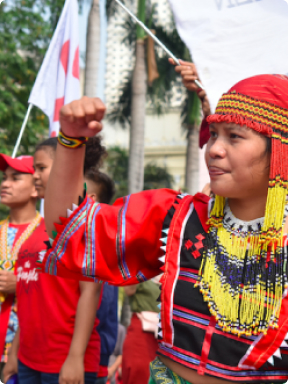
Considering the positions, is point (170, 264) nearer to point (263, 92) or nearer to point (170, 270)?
point (170, 270)

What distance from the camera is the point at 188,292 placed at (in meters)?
1.58

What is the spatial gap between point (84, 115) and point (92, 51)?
1055 cm

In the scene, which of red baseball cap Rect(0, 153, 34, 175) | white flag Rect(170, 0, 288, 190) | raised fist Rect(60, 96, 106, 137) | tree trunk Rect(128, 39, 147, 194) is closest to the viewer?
raised fist Rect(60, 96, 106, 137)

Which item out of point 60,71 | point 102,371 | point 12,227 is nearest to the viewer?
point 102,371

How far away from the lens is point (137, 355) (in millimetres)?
3918

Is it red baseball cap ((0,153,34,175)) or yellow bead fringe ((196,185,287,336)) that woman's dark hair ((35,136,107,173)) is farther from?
yellow bead fringe ((196,185,287,336))

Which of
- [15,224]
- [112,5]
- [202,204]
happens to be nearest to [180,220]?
[202,204]

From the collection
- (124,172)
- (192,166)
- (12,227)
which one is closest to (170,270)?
(12,227)

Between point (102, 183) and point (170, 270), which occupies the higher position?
point (102, 183)

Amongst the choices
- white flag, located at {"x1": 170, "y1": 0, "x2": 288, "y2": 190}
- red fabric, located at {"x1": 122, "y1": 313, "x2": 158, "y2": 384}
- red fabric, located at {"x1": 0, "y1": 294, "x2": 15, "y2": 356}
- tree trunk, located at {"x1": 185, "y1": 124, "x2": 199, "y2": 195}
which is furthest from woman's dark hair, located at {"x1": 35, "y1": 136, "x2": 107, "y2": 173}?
tree trunk, located at {"x1": 185, "y1": 124, "x2": 199, "y2": 195}

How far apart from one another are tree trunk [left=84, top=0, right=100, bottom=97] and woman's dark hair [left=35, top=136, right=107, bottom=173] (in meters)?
7.97

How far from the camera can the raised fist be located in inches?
53.7

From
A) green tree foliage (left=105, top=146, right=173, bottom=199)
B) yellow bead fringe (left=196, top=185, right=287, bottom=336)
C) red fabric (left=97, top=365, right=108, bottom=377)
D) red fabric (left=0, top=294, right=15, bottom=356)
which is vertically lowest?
red fabric (left=97, top=365, right=108, bottom=377)

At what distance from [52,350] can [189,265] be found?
54.3 inches
